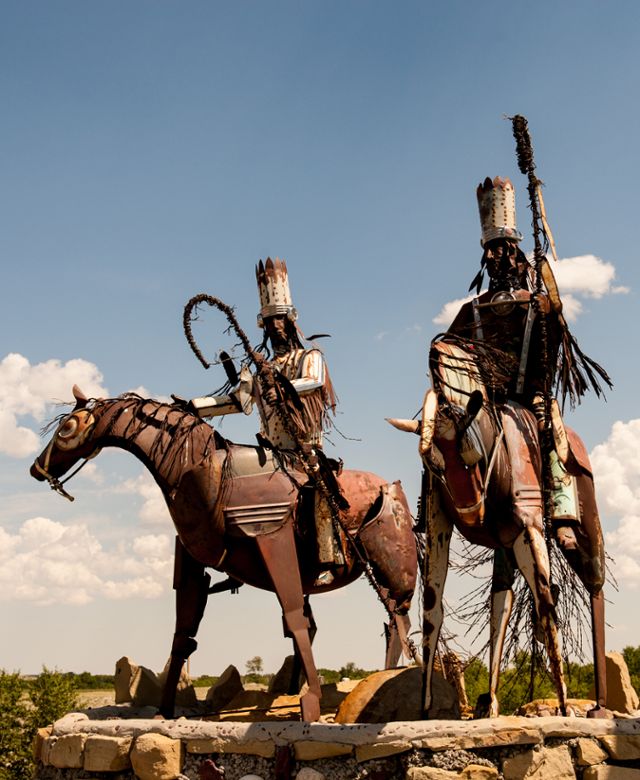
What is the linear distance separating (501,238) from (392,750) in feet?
11.9

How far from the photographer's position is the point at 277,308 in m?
7.80

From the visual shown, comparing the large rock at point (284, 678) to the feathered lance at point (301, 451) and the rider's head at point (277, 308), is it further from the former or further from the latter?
the rider's head at point (277, 308)

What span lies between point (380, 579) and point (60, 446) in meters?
2.67

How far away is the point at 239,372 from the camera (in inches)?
301

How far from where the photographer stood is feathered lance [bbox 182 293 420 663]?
7.15 m

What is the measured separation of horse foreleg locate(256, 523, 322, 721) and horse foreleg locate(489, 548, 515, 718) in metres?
1.21

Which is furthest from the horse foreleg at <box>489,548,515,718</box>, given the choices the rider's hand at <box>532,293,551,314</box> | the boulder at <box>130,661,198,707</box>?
the boulder at <box>130,661,198,707</box>

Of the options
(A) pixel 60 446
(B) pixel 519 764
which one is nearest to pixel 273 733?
(B) pixel 519 764

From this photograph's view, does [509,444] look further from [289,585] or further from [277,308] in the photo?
[277,308]

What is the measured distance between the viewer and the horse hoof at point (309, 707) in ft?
20.8

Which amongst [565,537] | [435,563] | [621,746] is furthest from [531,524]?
[621,746]

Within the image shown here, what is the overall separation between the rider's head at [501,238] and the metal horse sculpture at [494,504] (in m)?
1.03

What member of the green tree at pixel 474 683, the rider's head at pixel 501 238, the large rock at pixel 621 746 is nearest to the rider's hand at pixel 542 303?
the rider's head at pixel 501 238

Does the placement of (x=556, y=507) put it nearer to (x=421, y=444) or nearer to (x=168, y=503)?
(x=421, y=444)
